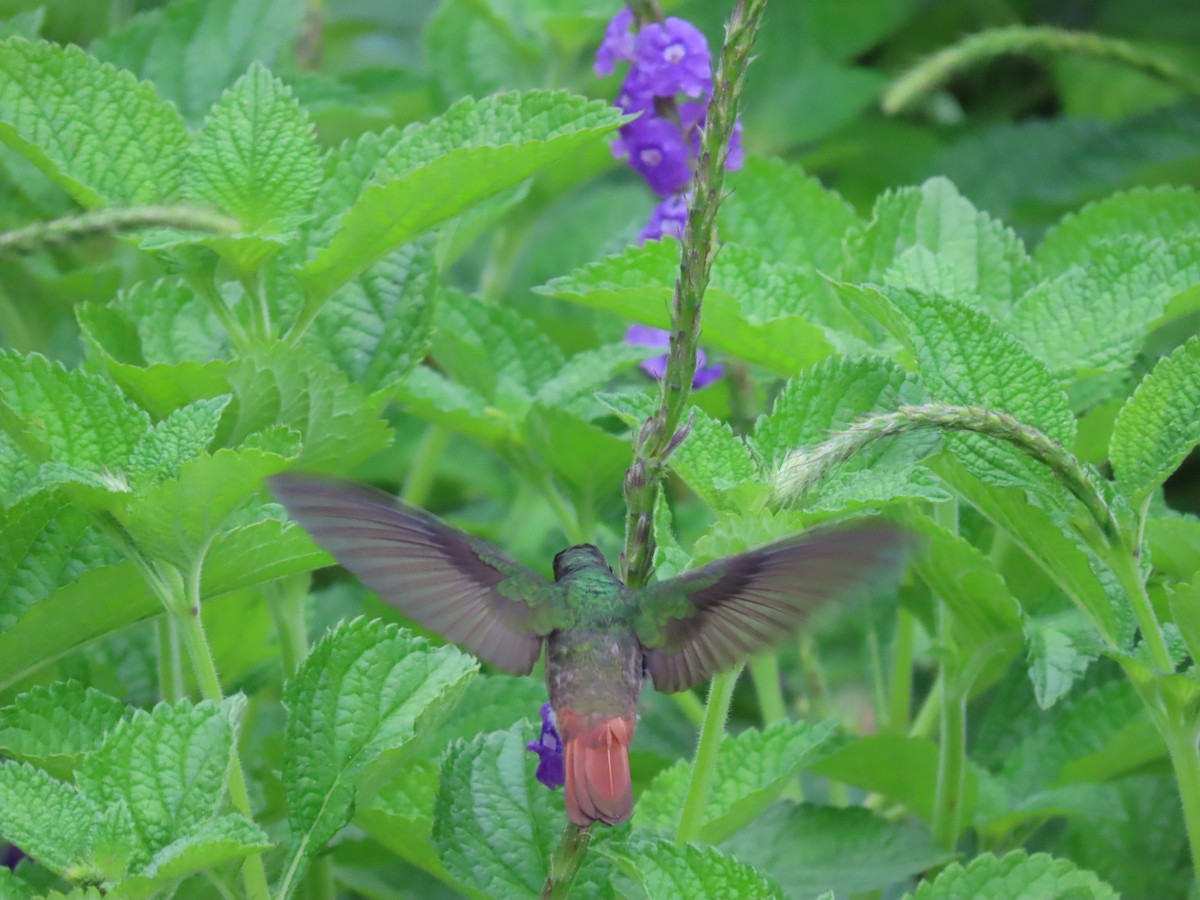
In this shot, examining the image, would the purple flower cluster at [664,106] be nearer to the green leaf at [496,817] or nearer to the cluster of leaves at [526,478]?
the cluster of leaves at [526,478]

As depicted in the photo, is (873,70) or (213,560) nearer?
(213,560)

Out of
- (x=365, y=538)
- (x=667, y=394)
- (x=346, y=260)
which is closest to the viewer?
(x=667, y=394)

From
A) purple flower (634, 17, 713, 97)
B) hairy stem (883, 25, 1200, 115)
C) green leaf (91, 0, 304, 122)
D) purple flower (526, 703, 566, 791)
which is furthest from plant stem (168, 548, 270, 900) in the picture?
green leaf (91, 0, 304, 122)

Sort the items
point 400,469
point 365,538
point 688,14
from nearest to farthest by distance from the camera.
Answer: point 365,538
point 400,469
point 688,14

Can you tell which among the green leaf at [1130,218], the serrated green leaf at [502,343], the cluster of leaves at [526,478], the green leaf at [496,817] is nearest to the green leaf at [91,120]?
the cluster of leaves at [526,478]

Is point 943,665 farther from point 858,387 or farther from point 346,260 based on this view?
point 346,260

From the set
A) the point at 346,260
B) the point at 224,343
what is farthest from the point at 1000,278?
the point at 224,343

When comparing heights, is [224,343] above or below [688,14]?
below
